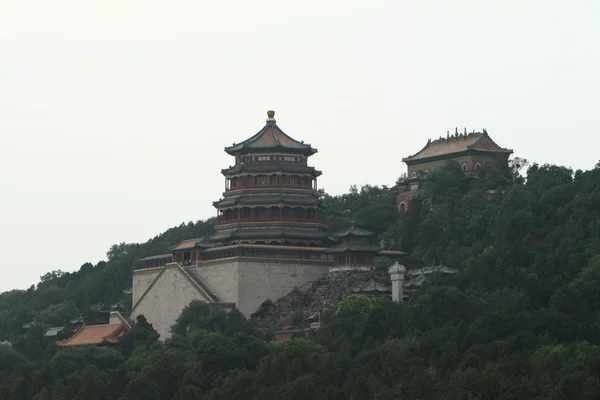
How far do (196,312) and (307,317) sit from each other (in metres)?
6.58

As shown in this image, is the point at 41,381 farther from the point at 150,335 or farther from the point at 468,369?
the point at 468,369

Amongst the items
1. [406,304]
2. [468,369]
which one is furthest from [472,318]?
[468,369]

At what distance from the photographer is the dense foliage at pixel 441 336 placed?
86188 millimetres

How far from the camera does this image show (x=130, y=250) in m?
148

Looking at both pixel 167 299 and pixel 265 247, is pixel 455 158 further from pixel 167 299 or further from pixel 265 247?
pixel 167 299

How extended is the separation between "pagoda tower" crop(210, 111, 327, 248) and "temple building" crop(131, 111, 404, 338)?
63mm

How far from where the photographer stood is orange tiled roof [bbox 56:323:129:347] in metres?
116

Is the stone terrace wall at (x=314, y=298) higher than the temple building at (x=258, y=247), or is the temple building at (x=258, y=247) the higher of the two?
the temple building at (x=258, y=247)

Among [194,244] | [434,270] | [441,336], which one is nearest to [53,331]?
[194,244]

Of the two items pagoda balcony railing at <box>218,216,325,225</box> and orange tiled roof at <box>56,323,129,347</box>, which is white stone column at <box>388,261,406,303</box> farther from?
orange tiled roof at <box>56,323,129,347</box>

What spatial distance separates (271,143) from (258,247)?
8314 mm

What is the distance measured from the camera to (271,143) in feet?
394

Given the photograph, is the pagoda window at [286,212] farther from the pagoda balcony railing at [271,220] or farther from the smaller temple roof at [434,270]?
the smaller temple roof at [434,270]

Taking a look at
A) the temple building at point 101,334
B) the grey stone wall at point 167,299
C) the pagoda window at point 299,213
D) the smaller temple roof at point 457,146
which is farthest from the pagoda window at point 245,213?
the smaller temple roof at point 457,146
